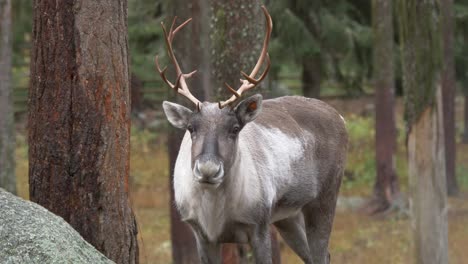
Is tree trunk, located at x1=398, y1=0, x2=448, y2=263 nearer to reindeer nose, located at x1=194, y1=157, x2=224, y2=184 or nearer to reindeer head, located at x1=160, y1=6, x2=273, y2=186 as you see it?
reindeer head, located at x1=160, y1=6, x2=273, y2=186

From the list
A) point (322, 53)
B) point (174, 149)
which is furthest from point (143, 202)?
point (174, 149)

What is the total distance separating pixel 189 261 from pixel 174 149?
1.66 m

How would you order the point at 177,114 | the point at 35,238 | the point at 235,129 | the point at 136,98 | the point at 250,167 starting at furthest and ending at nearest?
1. the point at 136,98
2. the point at 250,167
3. the point at 177,114
4. the point at 235,129
5. the point at 35,238

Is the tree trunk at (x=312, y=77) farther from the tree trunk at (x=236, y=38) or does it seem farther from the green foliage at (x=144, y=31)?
the tree trunk at (x=236, y=38)

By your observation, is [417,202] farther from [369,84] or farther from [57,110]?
[369,84]

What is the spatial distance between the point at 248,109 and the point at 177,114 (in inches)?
23.1

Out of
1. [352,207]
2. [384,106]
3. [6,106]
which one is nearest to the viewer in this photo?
[6,106]

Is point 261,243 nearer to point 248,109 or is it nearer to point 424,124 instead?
point 248,109

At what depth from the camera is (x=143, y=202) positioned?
69.3 ft

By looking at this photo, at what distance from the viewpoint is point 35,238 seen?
217 inches

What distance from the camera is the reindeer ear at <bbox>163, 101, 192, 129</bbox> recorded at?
764 centimetres

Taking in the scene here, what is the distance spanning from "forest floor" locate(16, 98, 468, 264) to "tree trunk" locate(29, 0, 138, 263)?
4.32 metres

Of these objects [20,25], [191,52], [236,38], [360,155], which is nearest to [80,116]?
[236,38]

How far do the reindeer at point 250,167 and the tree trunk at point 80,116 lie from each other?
2.42 ft
